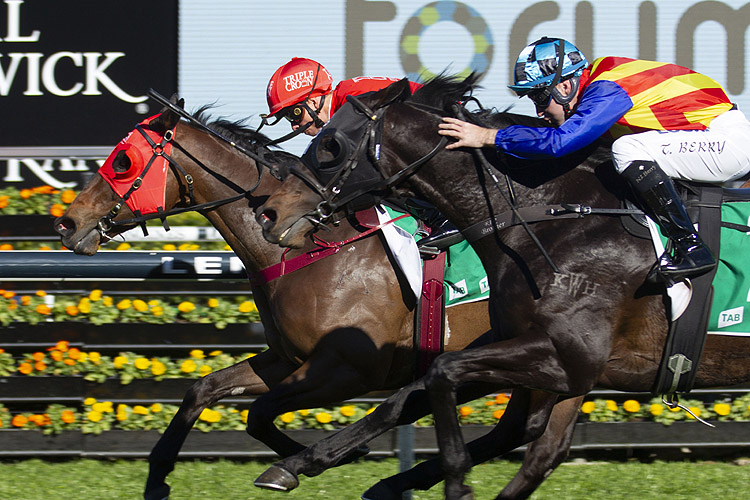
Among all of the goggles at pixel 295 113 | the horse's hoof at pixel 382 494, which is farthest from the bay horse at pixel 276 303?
the horse's hoof at pixel 382 494

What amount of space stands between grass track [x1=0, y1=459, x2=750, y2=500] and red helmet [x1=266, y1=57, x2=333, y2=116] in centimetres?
180

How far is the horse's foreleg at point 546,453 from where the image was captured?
12.9 feet

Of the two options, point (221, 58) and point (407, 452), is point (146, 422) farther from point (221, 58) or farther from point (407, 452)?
point (221, 58)

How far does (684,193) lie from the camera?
11.5 feet

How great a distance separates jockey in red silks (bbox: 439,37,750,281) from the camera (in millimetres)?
3305

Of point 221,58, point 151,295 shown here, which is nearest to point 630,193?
point 151,295

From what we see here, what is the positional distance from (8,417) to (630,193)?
3444mm

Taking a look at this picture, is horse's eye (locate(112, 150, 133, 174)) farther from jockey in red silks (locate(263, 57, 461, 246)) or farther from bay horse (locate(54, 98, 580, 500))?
jockey in red silks (locate(263, 57, 461, 246))

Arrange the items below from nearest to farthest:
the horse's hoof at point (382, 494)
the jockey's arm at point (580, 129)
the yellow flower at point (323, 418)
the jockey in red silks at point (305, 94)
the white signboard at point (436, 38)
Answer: the jockey's arm at point (580, 129)
the horse's hoof at point (382, 494)
the jockey in red silks at point (305, 94)
the yellow flower at point (323, 418)
the white signboard at point (436, 38)

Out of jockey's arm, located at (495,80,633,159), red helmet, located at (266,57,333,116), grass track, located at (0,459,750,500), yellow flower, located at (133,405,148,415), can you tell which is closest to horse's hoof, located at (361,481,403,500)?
grass track, located at (0,459,750,500)

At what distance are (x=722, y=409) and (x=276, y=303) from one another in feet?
8.51

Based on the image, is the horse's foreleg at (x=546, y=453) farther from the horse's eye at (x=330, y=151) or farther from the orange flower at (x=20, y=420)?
the orange flower at (x=20, y=420)

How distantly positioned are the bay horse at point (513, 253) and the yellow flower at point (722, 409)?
1679 millimetres

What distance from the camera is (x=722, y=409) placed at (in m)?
5.17
